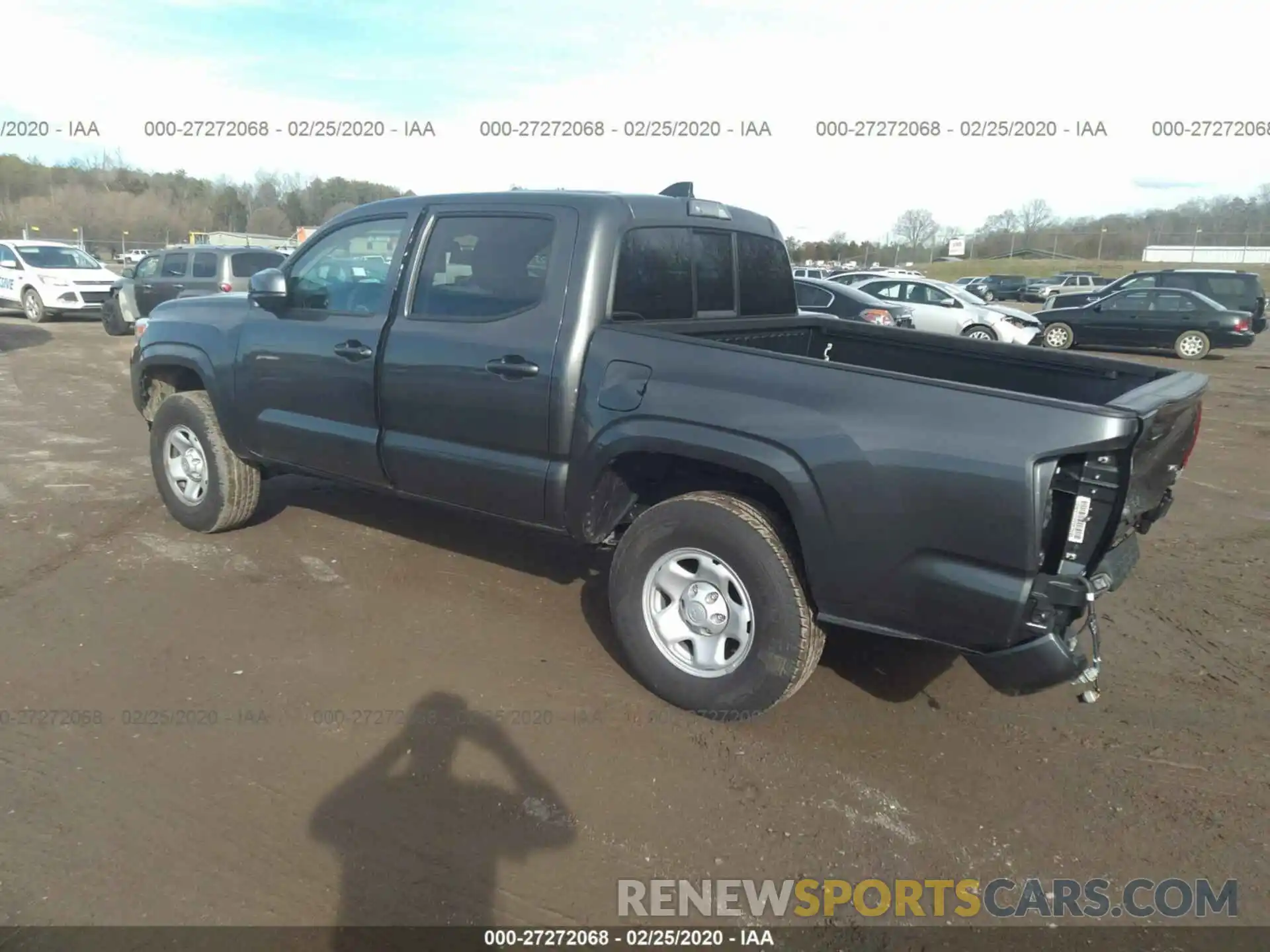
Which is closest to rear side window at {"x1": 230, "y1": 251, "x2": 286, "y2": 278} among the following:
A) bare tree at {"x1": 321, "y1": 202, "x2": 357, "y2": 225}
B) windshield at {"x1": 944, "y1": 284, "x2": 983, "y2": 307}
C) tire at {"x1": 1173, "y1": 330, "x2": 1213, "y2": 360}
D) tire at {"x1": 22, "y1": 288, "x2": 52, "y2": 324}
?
tire at {"x1": 22, "y1": 288, "x2": 52, "y2": 324}

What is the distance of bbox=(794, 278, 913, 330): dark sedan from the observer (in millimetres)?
13164

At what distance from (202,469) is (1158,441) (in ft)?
16.4

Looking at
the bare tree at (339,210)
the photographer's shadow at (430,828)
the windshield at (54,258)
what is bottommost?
the photographer's shadow at (430,828)

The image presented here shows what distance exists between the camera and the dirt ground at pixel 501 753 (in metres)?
2.69

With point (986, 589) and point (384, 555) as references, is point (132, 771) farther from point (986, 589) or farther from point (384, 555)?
point (986, 589)

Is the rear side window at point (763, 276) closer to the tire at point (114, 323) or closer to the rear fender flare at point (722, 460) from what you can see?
the rear fender flare at point (722, 460)

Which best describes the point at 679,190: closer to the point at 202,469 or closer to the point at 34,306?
the point at 202,469

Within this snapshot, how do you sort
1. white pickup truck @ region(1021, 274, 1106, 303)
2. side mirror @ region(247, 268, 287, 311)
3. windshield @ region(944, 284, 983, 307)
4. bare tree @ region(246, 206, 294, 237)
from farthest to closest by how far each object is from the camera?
bare tree @ region(246, 206, 294, 237) → white pickup truck @ region(1021, 274, 1106, 303) → windshield @ region(944, 284, 983, 307) → side mirror @ region(247, 268, 287, 311)

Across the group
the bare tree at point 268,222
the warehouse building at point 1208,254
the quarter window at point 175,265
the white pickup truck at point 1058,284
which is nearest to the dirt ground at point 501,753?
the quarter window at point 175,265

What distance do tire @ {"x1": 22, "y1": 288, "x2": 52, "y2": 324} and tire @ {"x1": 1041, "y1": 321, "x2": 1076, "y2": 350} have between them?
21234mm

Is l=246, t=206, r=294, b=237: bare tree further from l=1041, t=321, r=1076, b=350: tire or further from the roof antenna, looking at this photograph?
the roof antenna

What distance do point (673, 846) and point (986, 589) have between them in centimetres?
129

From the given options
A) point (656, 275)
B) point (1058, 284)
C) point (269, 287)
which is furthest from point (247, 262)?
point (1058, 284)

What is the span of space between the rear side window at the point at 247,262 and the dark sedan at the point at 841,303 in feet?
28.0
